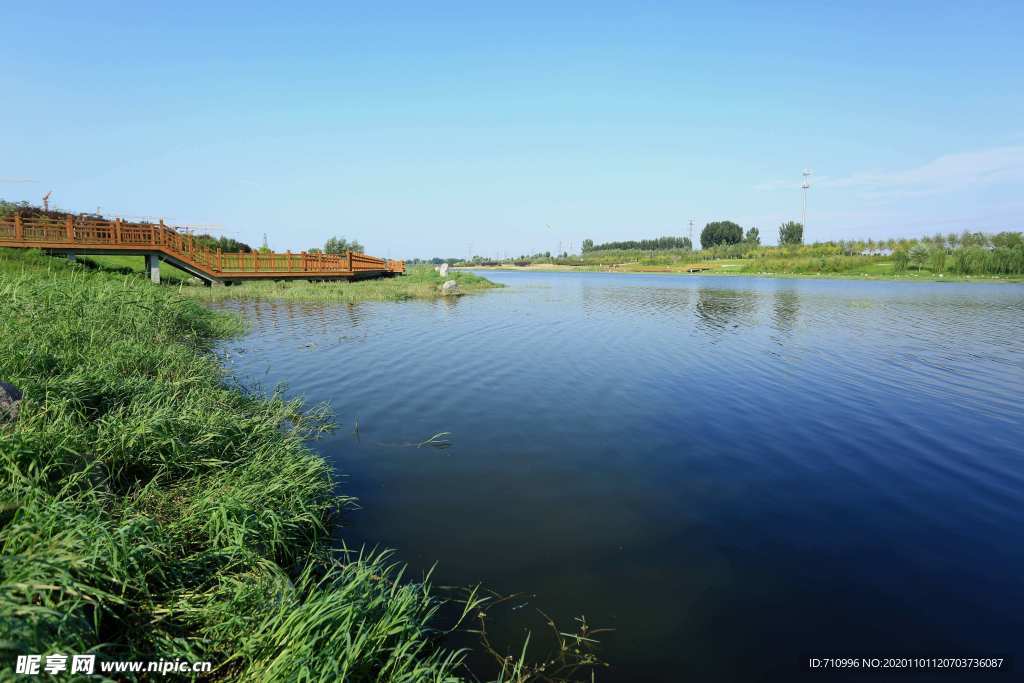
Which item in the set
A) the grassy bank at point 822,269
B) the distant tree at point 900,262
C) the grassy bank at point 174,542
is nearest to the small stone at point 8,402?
the grassy bank at point 174,542

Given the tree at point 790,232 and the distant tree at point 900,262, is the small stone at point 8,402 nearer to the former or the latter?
the distant tree at point 900,262

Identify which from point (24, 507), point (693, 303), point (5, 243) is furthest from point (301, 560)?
Answer: point (693, 303)

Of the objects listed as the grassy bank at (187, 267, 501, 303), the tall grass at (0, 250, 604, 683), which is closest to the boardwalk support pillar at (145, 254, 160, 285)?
the grassy bank at (187, 267, 501, 303)

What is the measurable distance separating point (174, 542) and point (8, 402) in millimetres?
2634

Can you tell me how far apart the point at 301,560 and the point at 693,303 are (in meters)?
34.7

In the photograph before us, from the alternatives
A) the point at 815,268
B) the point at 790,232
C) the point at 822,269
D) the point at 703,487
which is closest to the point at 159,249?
the point at 703,487

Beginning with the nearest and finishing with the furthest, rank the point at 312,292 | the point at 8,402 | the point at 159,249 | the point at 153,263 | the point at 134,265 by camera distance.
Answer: the point at 8,402
the point at 159,249
the point at 153,263
the point at 312,292
the point at 134,265

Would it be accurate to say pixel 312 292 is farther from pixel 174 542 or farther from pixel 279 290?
pixel 174 542

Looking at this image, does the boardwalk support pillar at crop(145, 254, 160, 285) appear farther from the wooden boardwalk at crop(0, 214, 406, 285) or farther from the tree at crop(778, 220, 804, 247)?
the tree at crop(778, 220, 804, 247)

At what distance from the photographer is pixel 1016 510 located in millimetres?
6547

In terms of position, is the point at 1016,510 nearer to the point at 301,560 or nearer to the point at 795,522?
the point at 795,522

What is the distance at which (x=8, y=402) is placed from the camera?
5090mm

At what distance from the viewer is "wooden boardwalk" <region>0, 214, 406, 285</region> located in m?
26.7

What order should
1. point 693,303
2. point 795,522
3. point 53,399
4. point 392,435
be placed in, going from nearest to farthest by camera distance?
1. point 53,399
2. point 795,522
3. point 392,435
4. point 693,303
